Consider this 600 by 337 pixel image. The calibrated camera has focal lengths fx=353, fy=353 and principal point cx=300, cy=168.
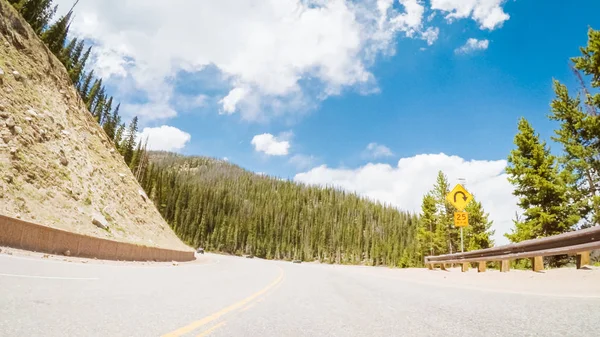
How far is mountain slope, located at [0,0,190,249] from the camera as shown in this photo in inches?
790

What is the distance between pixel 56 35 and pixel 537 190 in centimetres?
7188

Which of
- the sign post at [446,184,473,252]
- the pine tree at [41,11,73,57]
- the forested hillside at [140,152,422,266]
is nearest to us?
the sign post at [446,184,473,252]

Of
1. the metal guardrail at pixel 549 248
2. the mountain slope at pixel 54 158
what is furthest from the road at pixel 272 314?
the mountain slope at pixel 54 158

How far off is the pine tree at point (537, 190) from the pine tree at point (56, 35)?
67.6 meters

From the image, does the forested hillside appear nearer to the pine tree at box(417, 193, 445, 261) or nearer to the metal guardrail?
the pine tree at box(417, 193, 445, 261)

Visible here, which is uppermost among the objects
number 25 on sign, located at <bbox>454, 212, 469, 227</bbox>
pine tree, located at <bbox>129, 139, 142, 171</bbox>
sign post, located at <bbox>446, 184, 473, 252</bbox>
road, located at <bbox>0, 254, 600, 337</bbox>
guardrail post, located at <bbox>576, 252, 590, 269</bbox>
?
pine tree, located at <bbox>129, 139, 142, 171</bbox>

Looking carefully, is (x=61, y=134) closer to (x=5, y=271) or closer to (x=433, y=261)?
(x=5, y=271)

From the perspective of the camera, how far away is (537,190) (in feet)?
78.7

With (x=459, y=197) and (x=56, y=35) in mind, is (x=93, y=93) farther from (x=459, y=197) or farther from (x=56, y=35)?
(x=459, y=197)

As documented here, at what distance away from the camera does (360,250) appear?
122688mm

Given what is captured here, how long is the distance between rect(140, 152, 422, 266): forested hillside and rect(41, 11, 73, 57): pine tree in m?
44.7

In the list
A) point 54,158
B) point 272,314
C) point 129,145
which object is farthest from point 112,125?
point 272,314

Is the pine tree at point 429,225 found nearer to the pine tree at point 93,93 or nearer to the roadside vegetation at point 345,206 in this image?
the roadside vegetation at point 345,206

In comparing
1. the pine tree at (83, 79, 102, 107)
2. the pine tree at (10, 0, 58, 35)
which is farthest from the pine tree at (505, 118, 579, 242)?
the pine tree at (83, 79, 102, 107)
